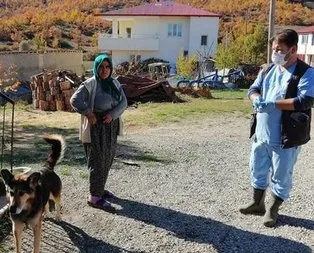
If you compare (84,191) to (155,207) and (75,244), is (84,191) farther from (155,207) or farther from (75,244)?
(75,244)

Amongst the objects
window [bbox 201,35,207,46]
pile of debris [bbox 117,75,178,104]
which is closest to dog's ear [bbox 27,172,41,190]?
pile of debris [bbox 117,75,178,104]

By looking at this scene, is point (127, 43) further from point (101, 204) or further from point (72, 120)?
point (101, 204)

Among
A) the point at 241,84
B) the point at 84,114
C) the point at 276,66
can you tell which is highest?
the point at 276,66

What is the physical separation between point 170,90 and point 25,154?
9253 millimetres

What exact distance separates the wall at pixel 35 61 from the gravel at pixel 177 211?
1712 centimetres

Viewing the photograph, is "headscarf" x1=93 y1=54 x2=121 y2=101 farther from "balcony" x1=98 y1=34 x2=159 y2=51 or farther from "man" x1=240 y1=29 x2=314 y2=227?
"balcony" x1=98 y1=34 x2=159 y2=51

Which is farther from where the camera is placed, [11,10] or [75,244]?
[11,10]

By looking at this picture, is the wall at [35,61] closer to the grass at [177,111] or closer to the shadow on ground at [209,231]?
the grass at [177,111]

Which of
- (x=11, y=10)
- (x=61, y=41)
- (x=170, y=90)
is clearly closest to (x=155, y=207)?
(x=170, y=90)

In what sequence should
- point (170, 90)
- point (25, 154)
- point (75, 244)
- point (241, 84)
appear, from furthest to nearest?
point (241, 84)
point (170, 90)
point (25, 154)
point (75, 244)

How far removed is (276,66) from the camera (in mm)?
4543

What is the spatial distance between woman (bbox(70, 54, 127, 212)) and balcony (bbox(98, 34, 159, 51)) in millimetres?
35908

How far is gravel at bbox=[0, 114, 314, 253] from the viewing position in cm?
436

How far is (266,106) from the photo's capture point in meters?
4.45
